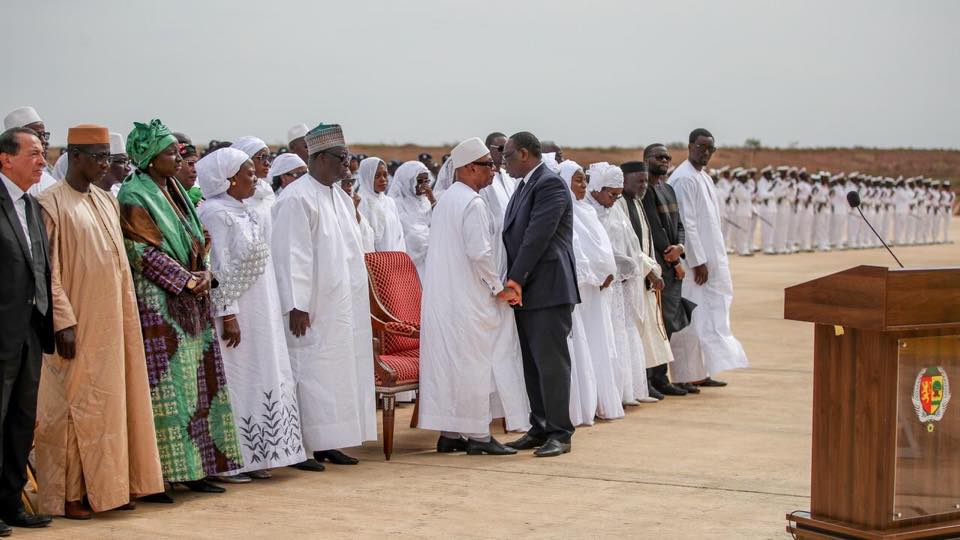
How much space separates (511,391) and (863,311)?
3604 mm

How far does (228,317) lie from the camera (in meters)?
7.39

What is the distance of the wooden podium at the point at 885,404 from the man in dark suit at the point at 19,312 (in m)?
3.66

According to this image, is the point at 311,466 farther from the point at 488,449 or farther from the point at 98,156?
the point at 98,156

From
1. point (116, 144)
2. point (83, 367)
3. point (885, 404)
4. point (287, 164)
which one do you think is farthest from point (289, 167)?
point (885, 404)

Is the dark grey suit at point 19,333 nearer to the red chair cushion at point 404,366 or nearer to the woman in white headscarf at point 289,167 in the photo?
the red chair cushion at point 404,366

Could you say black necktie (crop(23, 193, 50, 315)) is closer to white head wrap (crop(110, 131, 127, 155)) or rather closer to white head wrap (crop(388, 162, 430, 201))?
white head wrap (crop(110, 131, 127, 155))

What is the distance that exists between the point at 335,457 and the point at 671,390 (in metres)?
3.82

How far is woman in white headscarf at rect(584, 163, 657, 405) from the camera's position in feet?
33.4

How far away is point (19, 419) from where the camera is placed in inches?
246

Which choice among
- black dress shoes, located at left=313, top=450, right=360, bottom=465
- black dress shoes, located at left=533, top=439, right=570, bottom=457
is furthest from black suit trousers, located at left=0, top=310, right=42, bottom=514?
black dress shoes, located at left=533, top=439, right=570, bottom=457

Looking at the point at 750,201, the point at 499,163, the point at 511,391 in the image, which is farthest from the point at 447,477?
the point at 750,201

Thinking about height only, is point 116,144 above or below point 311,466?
above

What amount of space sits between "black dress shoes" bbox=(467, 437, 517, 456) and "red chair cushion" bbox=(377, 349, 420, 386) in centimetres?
57

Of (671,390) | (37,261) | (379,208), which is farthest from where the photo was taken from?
(379,208)
